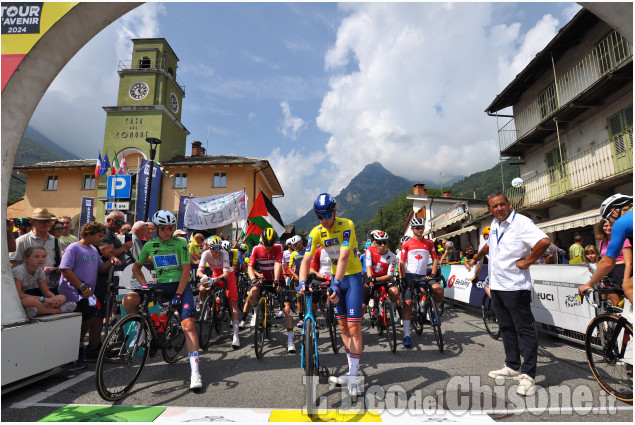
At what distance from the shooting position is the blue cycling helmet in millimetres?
3930

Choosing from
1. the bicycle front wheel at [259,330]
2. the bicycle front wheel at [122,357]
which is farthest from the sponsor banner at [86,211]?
the bicycle front wheel at [122,357]

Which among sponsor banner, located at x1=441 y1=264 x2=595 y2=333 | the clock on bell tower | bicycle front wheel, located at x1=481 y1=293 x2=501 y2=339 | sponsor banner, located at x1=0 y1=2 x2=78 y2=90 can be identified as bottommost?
bicycle front wheel, located at x1=481 y1=293 x2=501 y2=339

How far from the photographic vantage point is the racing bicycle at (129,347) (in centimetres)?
345

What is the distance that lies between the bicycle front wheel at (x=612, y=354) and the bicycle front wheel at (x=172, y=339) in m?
5.26

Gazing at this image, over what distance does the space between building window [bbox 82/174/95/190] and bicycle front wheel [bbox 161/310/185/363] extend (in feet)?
94.7

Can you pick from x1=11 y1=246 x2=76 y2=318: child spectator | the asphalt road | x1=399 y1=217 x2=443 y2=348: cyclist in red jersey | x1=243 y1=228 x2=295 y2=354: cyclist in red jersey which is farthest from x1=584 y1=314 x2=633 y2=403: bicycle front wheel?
x1=11 y1=246 x2=76 y2=318: child spectator

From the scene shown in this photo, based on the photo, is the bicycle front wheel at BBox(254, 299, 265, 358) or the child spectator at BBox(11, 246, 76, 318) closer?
the child spectator at BBox(11, 246, 76, 318)

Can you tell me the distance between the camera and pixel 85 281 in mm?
4945

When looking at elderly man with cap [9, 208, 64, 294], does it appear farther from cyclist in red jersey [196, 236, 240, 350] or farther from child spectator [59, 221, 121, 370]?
cyclist in red jersey [196, 236, 240, 350]

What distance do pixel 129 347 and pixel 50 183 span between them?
32.7 metres

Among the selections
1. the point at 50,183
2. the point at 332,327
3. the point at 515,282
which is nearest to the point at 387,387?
the point at 332,327

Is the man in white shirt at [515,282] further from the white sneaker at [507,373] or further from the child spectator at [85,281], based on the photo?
the child spectator at [85,281]

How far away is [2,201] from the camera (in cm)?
424

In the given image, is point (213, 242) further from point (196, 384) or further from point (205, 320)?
point (196, 384)
